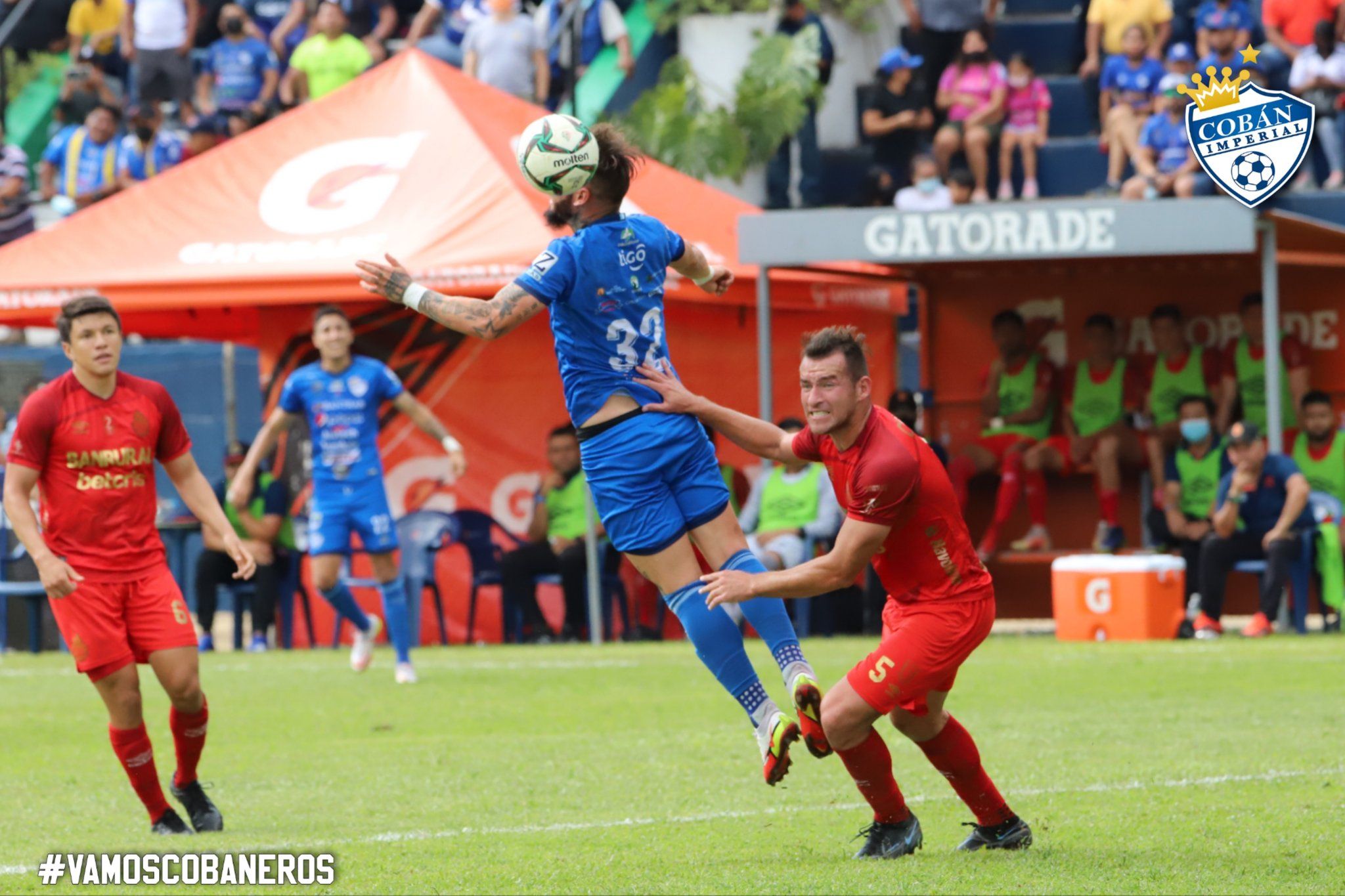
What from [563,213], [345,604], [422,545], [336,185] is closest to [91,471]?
[563,213]

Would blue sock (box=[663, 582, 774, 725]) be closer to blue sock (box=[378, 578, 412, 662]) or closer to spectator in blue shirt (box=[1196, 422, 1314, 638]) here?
blue sock (box=[378, 578, 412, 662])

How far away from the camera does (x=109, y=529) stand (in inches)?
306

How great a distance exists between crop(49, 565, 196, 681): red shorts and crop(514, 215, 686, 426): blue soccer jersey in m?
1.84

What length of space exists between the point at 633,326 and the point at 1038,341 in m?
11.2

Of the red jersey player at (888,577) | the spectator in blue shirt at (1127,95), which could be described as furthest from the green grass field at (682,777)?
the spectator in blue shirt at (1127,95)

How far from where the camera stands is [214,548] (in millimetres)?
16484

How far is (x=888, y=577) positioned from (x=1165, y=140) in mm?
12891

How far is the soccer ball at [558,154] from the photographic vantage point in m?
6.95

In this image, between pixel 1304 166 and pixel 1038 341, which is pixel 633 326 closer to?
pixel 1038 341

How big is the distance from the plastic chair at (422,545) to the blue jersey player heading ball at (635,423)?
9684 millimetres

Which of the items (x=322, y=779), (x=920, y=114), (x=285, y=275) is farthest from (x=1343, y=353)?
(x=322, y=779)

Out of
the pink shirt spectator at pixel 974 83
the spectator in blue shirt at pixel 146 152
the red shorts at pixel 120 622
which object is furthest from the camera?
the spectator in blue shirt at pixel 146 152

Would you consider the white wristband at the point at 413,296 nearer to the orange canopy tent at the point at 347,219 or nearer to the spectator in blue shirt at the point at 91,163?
the orange canopy tent at the point at 347,219

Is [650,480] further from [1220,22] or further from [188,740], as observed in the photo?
[1220,22]
